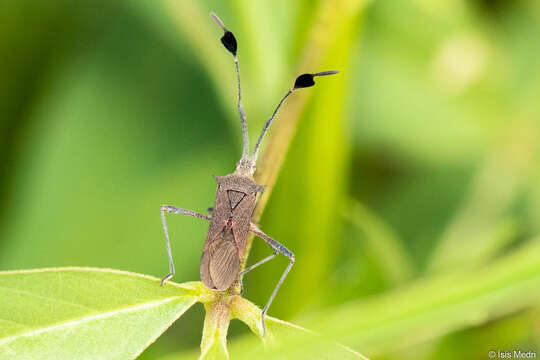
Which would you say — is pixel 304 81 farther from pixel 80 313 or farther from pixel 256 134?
pixel 80 313

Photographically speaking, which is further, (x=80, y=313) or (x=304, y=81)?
(x=304, y=81)

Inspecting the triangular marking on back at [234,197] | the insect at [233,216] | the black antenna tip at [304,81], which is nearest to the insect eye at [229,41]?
the insect at [233,216]

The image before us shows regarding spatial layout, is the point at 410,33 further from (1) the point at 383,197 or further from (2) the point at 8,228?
(2) the point at 8,228

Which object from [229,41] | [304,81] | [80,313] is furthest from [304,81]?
[80,313]

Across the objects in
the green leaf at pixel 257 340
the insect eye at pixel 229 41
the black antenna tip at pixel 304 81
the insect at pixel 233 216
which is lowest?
the green leaf at pixel 257 340

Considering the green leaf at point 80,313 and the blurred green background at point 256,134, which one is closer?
the green leaf at point 80,313

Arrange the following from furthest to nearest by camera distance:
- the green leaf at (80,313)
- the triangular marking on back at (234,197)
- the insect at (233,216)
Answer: the triangular marking on back at (234,197)
the insect at (233,216)
the green leaf at (80,313)

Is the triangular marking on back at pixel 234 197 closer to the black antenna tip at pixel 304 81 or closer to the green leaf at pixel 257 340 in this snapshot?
the black antenna tip at pixel 304 81
